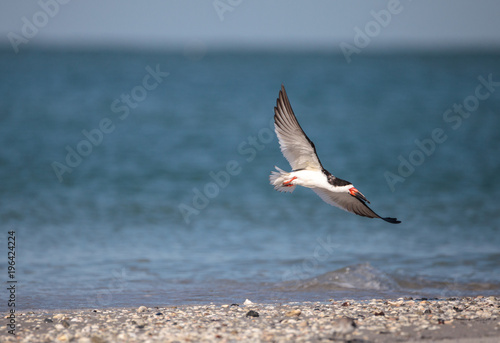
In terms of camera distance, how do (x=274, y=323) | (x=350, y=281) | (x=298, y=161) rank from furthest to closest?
(x=350, y=281)
(x=298, y=161)
(x=274, y=323)

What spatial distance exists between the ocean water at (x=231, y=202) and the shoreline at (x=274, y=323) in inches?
49.7

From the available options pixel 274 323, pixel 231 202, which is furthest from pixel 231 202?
pixel 274 323

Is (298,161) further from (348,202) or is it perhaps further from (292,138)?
(348,202)

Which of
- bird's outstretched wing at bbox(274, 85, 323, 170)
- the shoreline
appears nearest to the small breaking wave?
the shoreline

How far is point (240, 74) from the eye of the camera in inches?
2564

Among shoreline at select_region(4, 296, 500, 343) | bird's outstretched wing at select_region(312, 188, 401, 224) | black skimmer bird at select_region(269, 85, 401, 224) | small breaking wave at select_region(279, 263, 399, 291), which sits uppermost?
black skimmer bird at select_region(269, 85, 401, 224)

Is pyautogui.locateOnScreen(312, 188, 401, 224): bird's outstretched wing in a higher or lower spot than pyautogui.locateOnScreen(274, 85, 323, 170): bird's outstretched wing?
lower

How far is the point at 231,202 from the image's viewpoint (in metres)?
16.8

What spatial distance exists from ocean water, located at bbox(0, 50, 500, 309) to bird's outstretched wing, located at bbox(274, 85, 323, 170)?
82.2 inches

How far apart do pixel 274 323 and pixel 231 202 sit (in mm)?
9961

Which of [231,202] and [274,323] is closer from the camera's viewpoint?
[274,323]

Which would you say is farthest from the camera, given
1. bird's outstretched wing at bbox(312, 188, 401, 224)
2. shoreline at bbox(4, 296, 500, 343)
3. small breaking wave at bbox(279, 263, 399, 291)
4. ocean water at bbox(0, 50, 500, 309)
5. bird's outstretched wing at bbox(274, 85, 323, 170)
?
ocean water at bbox(0, 50, 500, 309)

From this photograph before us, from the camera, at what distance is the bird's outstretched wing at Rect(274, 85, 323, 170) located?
8180 millimetres

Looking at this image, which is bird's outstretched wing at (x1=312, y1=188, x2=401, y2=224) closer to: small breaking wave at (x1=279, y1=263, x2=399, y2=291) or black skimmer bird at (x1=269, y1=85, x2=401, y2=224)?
black skimmer bird at (x1=269, y1=85, x2=401, y2=224)
